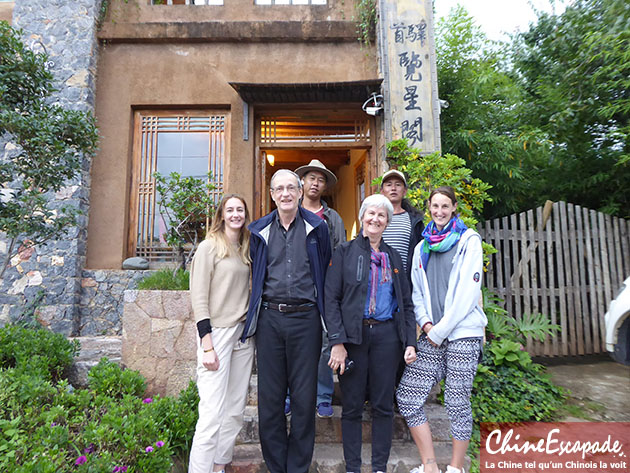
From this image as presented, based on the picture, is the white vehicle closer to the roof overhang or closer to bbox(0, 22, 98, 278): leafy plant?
the roof overhang

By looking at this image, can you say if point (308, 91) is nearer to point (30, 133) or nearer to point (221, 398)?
point (30, 133)

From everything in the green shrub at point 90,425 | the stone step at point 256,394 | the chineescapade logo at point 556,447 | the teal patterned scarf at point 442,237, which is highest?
the teal patterned scarf at point 442,237

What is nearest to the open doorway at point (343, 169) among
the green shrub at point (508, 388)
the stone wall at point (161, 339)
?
the stone wall at point (161, 339)

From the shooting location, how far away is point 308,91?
17.7 feet

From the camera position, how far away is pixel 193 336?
361 cm

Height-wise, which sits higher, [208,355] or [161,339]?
[208,355]

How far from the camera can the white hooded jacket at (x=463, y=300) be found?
2346 millimetres

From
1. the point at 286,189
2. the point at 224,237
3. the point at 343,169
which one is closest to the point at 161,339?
the point at 224,237

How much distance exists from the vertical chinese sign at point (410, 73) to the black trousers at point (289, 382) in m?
3.65

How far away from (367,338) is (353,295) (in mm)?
298

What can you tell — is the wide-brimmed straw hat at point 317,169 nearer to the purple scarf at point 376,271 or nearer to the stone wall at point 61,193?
the purple scarf at point 376,271

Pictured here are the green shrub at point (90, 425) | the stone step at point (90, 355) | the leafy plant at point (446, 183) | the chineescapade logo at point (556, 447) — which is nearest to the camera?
the green shrub at point (90, 425)

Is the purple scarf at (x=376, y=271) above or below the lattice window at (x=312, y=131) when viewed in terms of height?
below

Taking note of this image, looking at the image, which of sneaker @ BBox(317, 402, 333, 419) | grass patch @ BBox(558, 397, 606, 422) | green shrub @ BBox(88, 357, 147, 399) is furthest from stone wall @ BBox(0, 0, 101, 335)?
grass patch @ BBox(558, 397, 606, 422)
